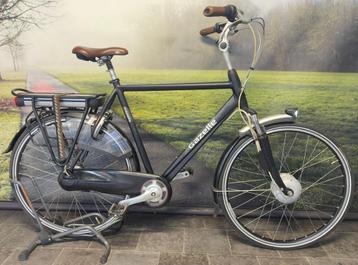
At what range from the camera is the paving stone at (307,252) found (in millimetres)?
2299

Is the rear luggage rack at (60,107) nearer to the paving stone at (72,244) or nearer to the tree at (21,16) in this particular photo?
the paving stone at (72,244)

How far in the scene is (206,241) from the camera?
245 centimetres

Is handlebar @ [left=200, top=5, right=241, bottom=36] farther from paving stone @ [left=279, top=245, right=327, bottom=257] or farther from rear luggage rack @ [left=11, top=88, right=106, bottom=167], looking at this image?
paving stone @ [left=279, top=245, right=327, bottom=257]

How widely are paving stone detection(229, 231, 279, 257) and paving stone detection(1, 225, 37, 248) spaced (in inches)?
52.4

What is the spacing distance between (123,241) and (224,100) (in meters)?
1.18

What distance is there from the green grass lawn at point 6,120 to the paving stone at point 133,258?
1.16 meters

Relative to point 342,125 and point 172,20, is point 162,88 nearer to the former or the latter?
point 172,20

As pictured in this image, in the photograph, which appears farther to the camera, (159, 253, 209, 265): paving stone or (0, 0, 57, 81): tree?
(0, 0, 57, 81): tree

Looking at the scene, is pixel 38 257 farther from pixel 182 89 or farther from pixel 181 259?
pixel 182 89

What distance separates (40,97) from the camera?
90.8 inches

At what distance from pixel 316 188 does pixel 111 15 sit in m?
1.96

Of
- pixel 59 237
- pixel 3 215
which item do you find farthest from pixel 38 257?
pixel 3 215

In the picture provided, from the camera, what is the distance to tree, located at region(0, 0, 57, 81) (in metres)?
2.68

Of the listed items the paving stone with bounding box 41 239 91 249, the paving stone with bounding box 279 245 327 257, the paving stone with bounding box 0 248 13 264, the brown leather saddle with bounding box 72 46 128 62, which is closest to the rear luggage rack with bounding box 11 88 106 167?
the brown leather saddle with bounding box 72 46 128 62
